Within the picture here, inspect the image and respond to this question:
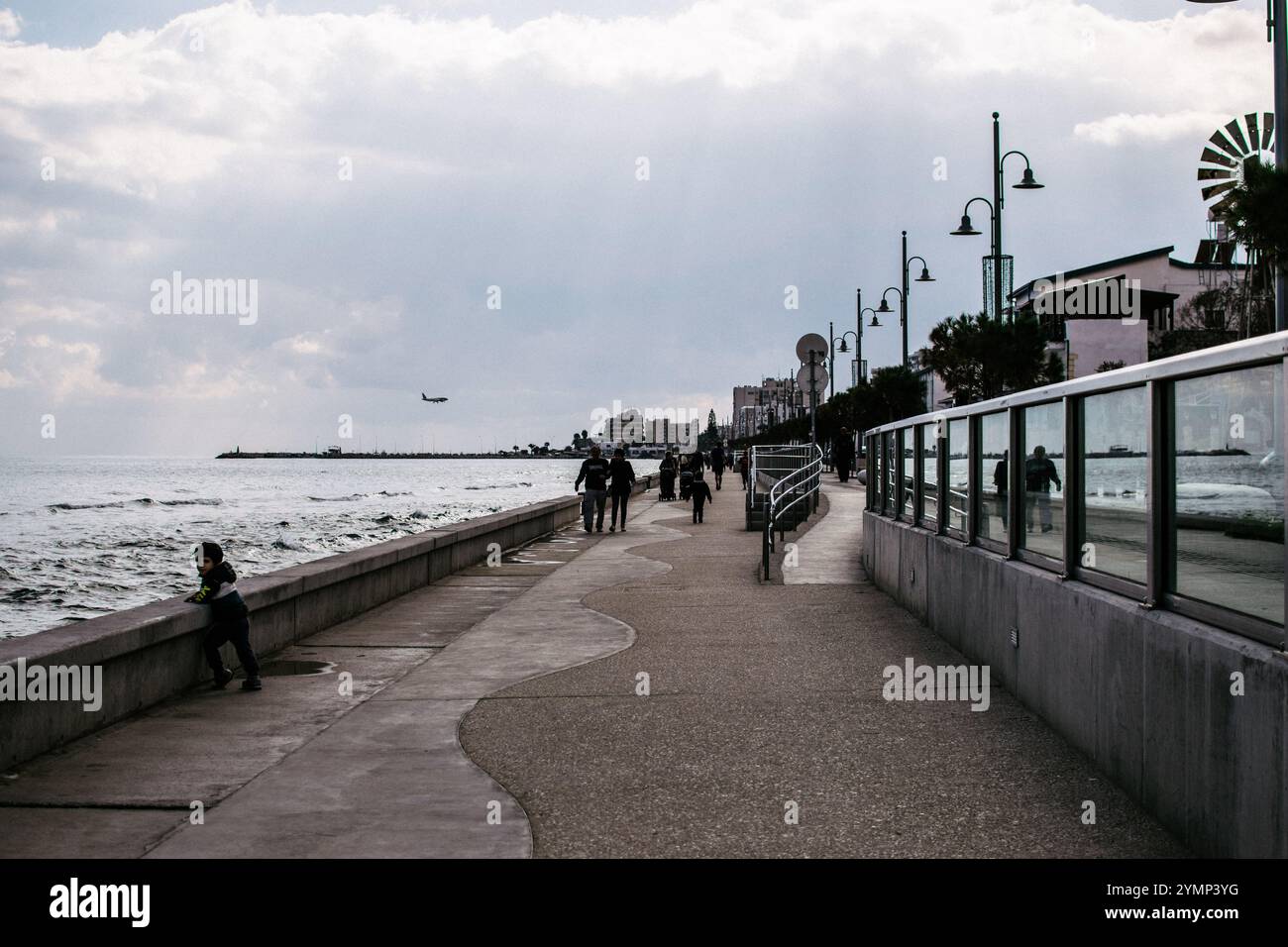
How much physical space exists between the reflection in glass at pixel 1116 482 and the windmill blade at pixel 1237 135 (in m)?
41.6

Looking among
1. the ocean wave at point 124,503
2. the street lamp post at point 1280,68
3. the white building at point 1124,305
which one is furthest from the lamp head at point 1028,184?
the ocean wave at point 124,503

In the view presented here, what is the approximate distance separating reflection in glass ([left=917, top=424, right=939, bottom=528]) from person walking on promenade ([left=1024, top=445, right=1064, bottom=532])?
3693mm

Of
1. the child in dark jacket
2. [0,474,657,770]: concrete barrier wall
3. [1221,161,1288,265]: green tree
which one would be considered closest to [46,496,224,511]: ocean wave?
[1221,161,1288,265]: green tree

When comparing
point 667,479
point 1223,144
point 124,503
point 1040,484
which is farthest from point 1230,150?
point 124,503

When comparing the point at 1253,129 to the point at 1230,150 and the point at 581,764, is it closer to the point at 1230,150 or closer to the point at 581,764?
the point at 1230,150

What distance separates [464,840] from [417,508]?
81.8m

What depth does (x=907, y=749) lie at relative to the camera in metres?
7.08

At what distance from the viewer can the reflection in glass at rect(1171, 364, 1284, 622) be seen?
461 cm

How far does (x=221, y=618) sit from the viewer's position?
29.7 ft

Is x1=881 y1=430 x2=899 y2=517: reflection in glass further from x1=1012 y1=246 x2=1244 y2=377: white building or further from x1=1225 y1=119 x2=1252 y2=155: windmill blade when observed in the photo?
x1=1012 y1=246 x2=1244 y2=377: white building

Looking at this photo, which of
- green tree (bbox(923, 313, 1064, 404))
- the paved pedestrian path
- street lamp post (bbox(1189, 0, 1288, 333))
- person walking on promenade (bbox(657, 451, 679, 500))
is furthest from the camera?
green tree (bbox(923, 313, 1064, 404))

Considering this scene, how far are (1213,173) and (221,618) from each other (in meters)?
43.3
